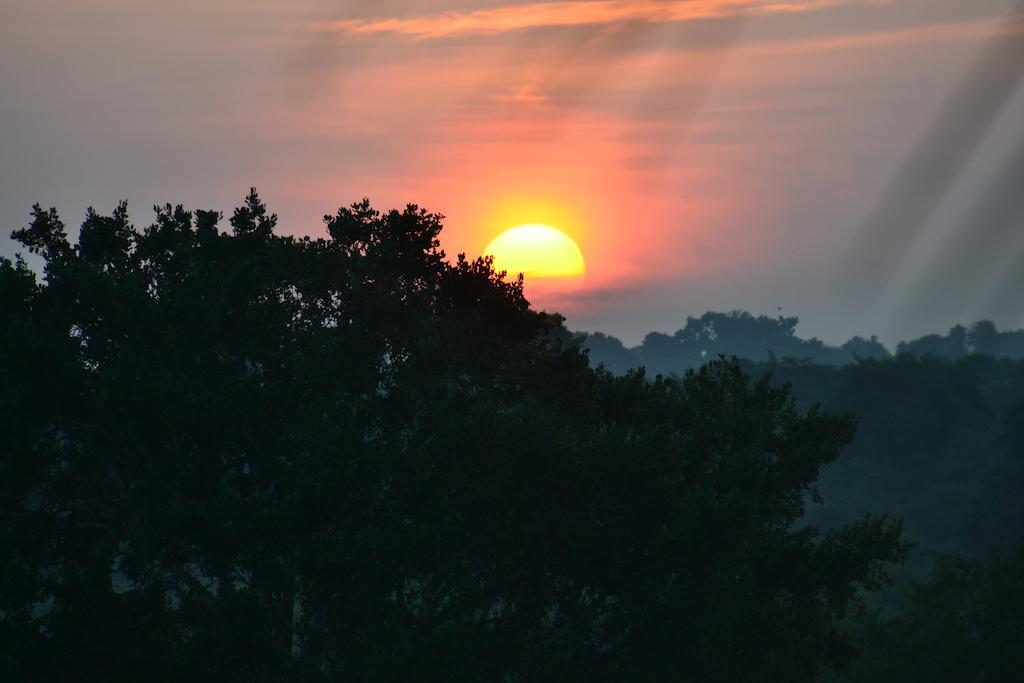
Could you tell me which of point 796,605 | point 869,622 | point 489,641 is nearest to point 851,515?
point 869,622

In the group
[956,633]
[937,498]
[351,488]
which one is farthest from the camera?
[937,498]

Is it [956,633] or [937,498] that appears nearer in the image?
[956,633]

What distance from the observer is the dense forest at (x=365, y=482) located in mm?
29141

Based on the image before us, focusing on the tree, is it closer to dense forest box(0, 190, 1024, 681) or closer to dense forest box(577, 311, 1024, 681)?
dense forest box(0, 190, 1024, 681)

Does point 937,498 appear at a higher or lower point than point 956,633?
higher

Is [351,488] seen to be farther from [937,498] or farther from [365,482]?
[937,498]

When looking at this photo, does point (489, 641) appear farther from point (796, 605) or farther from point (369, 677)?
point (796, 605)

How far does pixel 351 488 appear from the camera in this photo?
3016 centimetres

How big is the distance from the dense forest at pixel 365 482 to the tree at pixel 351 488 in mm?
67

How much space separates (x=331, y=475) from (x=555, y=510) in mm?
5730

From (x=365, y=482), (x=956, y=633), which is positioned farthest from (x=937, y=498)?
(x=365, y=482)

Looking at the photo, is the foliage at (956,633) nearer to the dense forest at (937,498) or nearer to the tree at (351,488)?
the dense forest at (937,498)

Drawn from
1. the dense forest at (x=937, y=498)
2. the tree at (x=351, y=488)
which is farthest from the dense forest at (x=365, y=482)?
the dense forest at (x=937, y=498)

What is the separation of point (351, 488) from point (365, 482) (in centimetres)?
34
